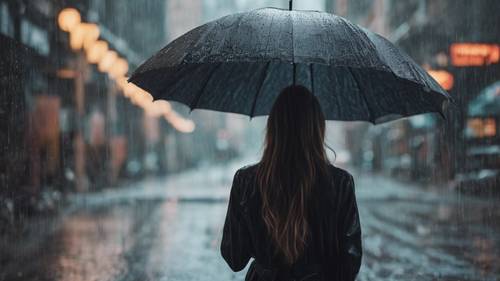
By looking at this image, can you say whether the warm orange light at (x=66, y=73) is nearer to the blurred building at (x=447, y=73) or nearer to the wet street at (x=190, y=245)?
the wet street at (x=190, y=245)

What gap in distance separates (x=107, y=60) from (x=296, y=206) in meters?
23.2

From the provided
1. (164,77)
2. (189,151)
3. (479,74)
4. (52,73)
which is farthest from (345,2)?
(164,77)

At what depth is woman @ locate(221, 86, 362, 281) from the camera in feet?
10.2

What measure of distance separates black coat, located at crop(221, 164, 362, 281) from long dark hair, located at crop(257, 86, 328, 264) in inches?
2.2

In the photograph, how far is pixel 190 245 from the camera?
37.5 ft

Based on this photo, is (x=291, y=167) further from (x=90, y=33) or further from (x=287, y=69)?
(x=90, y=33)

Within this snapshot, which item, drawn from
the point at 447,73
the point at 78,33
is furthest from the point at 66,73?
the point at 447,73

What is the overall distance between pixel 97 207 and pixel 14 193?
314 inches

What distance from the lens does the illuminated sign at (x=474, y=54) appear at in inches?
1163

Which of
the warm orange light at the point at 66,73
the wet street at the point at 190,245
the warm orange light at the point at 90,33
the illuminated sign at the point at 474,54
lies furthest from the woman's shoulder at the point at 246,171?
the illuminated sign at the point at 474,54

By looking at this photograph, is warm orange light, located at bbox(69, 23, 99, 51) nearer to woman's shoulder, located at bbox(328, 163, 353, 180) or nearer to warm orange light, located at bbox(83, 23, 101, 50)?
warm orange light, located at bbox(83, 23, 101, 50)

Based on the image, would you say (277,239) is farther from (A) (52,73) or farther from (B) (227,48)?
(A) (52,73)

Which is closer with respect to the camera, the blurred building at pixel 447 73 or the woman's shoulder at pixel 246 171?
the woman's shoulder at pixel 246 171

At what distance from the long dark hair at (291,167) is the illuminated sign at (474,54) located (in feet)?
92.6
